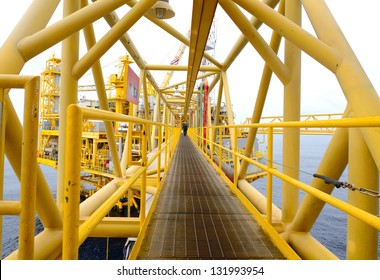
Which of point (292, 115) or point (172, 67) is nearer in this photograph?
point (292, 115)

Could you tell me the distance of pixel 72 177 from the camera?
117 centimetres

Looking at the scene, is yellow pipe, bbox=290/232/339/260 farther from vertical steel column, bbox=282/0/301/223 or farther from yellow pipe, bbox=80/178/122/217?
yellow pipe, bbox=80/178/122/217

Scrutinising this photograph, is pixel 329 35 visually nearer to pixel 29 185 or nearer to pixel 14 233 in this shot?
pixel 29 185

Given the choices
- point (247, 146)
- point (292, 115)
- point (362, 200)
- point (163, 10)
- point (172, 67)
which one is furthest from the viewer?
point (172, 67)

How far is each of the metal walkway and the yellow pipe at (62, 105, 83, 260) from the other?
1.23m

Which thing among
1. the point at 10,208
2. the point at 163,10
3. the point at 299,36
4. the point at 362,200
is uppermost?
the point at 163,10

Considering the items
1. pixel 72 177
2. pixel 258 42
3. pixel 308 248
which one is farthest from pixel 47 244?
pixel 258 42

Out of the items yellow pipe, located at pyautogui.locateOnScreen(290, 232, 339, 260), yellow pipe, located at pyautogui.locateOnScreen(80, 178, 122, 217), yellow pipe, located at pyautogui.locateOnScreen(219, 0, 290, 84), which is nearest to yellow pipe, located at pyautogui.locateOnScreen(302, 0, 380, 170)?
yellow pipe, located at pyautogui.locateOnScreen(219, 0, 290, 84)

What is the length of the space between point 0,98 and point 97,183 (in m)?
21.9

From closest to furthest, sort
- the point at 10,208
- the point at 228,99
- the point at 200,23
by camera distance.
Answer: the point at 10,208 < the point at 200,23 < the point at 228,99

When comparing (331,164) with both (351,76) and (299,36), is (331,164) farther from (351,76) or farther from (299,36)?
(299,36)

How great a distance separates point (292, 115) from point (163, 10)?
2933 millimetres

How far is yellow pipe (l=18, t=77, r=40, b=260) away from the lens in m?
1.06

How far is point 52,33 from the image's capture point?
Answer: 2381 millimetres
